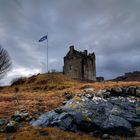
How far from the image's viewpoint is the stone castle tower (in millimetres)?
63469

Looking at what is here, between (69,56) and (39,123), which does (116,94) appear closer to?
(39,123)

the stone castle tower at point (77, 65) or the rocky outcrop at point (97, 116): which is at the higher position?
the stone castle tower at point (77, 65)

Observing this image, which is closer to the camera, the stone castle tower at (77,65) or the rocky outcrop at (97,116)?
the rocky outcrop at (97,116)

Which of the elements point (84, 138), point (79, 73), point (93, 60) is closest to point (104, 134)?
point (84, 138)

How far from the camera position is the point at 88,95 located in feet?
73.5

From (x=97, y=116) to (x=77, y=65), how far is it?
4646 centimetres

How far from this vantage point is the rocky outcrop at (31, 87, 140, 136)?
16312 mm

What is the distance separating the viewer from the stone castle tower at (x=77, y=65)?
63469 millimetres

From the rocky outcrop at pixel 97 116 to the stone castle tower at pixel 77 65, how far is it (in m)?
42.7

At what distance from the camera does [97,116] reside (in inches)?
679

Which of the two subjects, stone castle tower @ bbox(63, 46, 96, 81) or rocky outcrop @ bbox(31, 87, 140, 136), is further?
stone castle tower @ bbox(63, 46, 96, 81)

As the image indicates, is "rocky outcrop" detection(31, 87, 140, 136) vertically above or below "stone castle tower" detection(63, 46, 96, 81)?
below

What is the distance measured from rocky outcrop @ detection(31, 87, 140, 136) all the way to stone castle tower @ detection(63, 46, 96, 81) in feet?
140

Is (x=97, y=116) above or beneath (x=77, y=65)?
beneath
